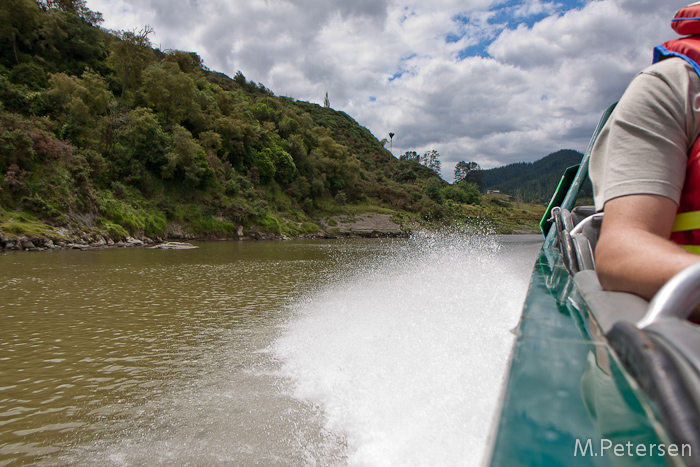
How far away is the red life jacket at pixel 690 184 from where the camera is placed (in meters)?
1.08

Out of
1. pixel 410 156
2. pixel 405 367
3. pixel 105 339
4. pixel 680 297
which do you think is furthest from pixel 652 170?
pixel 410 156

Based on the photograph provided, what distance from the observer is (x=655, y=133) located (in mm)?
1053

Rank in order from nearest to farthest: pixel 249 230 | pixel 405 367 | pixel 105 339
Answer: pixel 405 367
pixel 105 339
pixel 249 230

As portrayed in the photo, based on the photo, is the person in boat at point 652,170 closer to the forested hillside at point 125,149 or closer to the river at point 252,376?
the river at point 252,376

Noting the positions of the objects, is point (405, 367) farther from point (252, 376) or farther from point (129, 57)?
point (129, 57)

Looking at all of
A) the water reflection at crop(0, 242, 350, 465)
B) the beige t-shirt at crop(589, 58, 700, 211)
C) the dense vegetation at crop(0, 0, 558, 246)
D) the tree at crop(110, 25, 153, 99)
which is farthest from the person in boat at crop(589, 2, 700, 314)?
the tree at crop(110, 25, 153, 99)

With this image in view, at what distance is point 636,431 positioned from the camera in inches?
22.0

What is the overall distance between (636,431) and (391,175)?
87635 millimetres

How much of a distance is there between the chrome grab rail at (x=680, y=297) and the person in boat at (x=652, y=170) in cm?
37

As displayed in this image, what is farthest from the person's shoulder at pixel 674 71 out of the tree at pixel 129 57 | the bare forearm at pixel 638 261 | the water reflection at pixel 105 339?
the tree at pixel 129 57

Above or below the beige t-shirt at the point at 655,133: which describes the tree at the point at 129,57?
above

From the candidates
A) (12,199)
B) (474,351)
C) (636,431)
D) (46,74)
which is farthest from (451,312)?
(46,74)

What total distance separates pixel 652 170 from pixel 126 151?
114ft

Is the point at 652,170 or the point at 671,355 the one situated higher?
the point at 652,170
